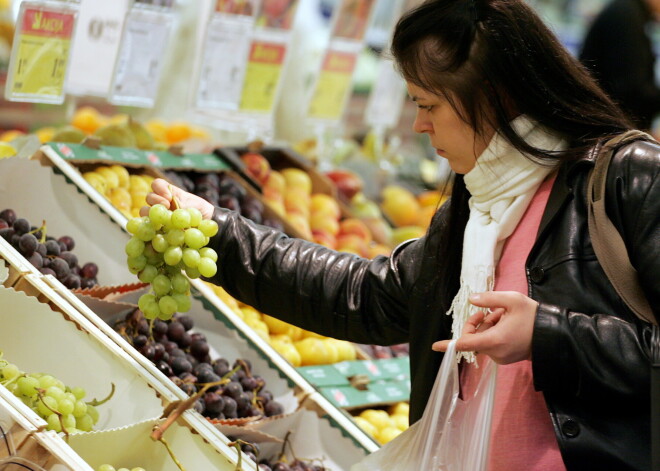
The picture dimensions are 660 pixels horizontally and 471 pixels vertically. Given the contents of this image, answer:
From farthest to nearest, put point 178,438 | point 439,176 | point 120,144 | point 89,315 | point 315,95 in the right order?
point 439,176
point 315,95
point 120,144
point 89,315
point 178,438

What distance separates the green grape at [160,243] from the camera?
1.68 m

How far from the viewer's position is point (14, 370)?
1672mm

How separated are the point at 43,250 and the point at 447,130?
100 centimetres

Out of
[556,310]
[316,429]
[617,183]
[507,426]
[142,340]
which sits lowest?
[316,429]

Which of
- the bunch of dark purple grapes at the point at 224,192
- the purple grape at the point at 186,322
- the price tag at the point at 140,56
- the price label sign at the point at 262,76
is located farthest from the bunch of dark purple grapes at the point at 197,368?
the price label sign at the point at 262,76

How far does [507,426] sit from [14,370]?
0.90 m

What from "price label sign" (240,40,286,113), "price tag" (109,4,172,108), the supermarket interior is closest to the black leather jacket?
the supermarket interior

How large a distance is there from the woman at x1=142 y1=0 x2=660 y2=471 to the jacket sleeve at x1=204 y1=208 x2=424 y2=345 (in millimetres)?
50

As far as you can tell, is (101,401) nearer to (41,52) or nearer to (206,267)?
(206,267)

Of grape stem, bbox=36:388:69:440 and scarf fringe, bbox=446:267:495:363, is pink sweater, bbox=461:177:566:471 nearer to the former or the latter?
scarf fringe, bbox=446:267:495:363

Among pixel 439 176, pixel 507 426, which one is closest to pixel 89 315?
pixel 507 426

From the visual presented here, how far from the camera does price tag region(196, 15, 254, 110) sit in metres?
3.32

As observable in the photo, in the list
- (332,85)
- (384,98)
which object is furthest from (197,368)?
(384,98)

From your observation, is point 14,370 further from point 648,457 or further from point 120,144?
point 120,144
